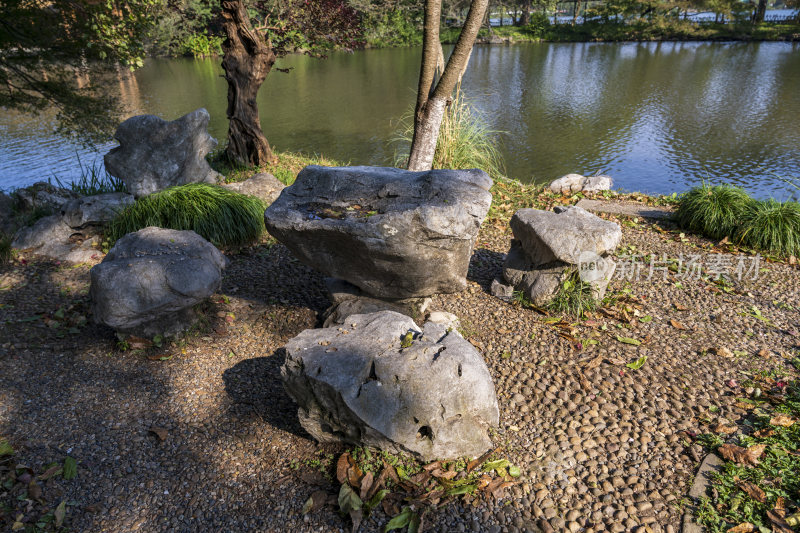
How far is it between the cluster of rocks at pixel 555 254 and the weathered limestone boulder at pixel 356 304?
0.89 meters

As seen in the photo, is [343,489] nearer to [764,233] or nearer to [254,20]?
[764,233]

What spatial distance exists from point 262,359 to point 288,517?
1.26 m

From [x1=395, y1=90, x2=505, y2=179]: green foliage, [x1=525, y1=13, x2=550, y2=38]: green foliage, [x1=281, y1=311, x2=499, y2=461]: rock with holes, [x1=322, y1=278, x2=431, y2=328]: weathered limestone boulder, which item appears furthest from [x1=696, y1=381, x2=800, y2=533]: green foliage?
[x1=525, y1=13, x2=550, y2=38]: green foliage

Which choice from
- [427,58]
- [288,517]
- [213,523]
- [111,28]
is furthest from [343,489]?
[111,28]

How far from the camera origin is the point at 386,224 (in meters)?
2.80

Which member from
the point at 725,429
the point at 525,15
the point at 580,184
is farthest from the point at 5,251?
the point at 525,15

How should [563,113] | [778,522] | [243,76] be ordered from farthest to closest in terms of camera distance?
[563,113]
[243,76]
[778,522]

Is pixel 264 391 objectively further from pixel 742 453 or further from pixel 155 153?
pixel 155 153

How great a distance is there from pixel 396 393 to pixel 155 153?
189 inches

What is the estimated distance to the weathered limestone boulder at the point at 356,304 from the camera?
3.35 metres

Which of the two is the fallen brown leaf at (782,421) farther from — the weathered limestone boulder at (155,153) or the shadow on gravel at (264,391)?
the weathered limestone boulder at (155,153)

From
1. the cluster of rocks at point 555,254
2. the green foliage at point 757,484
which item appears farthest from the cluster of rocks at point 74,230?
the green foliage at point 757,484

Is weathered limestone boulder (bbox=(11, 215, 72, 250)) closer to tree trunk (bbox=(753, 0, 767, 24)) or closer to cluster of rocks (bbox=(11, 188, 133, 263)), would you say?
cluster of rocks (bbox=(11, 188, 133, 263))

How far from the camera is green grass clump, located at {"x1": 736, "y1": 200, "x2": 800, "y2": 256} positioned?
4.68 m
